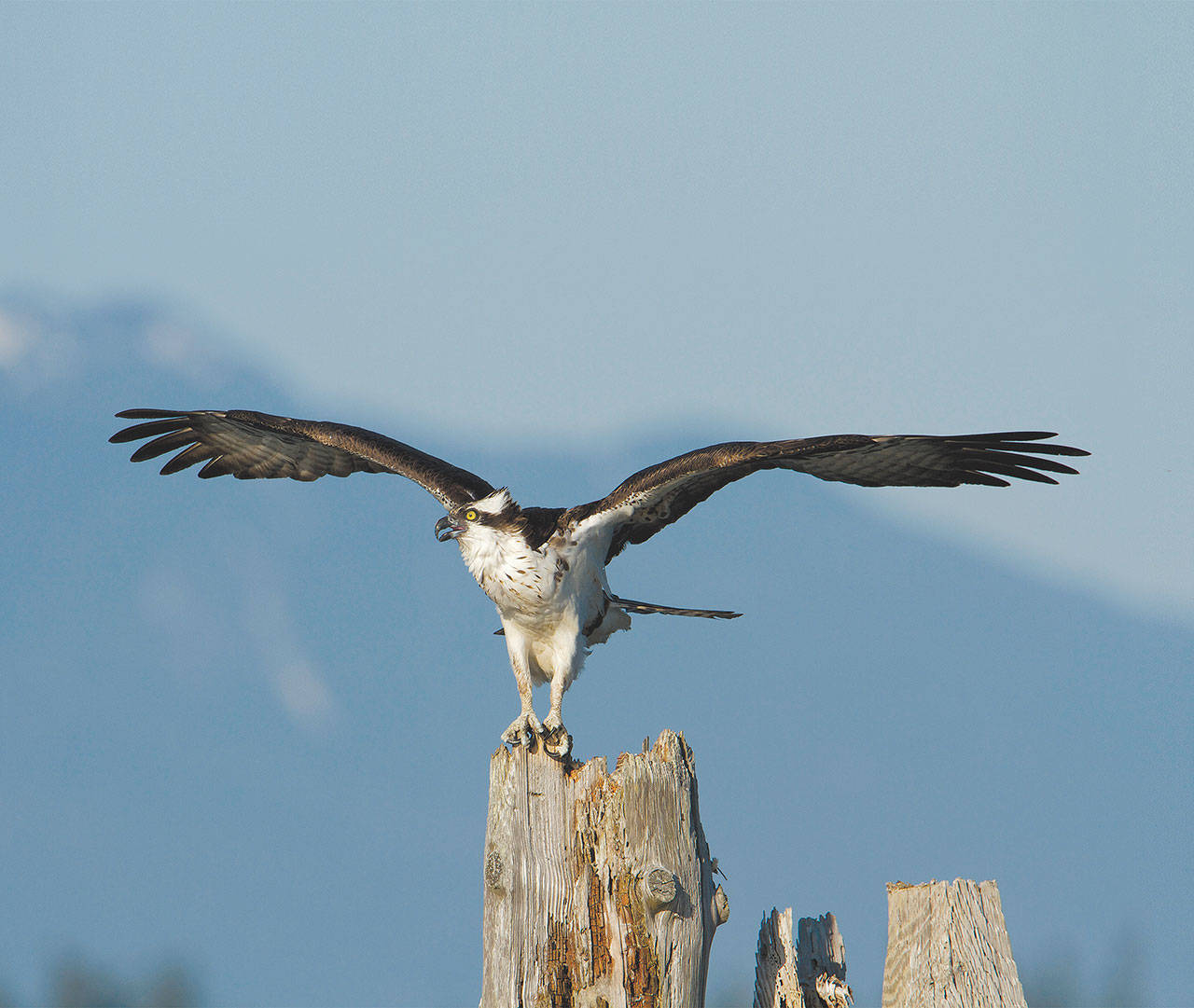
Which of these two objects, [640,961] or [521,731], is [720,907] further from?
[521,731]

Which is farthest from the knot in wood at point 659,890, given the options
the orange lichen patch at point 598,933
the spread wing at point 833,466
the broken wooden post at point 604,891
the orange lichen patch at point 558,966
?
the spread wing at point 833,466

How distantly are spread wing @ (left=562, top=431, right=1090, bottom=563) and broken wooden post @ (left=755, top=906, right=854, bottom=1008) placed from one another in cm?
243

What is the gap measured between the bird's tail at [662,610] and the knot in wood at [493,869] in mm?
2077

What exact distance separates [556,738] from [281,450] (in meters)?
3.65

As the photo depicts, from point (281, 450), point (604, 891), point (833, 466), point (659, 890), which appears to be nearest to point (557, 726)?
point (604, 891)

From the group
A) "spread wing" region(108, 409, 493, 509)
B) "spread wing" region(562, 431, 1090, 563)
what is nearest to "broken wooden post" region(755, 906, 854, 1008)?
"spread wing" region(562, 431, 1090, 563)

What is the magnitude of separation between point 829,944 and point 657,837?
1.23 m

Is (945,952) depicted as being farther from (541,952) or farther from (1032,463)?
(1032,463)

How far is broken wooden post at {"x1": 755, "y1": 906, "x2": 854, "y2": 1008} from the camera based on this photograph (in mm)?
5883

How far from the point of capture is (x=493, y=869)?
5785 mm

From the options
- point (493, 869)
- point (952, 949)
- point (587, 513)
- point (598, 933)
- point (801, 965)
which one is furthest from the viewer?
point (587, 513)

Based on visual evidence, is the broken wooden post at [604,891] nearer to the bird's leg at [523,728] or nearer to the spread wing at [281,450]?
the bird's leg at [523,728]

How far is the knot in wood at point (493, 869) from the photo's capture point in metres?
5.75

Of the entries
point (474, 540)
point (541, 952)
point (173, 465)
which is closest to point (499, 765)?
point (541, 952)
